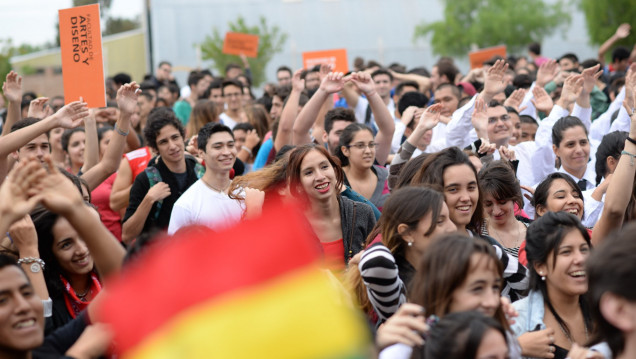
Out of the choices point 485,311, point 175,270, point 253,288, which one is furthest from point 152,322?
point 485,311

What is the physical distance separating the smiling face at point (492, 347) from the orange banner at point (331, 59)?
8.80 metres

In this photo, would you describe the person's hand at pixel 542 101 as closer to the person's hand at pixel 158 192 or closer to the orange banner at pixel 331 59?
the orange banner at pixel 331 59

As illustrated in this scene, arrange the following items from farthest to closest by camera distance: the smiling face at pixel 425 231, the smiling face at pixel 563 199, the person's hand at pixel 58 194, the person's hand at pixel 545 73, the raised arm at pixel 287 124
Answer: the person's hand at pixel 545 73 < the raised arm at pixel 287 124 < the smiling face at pixel 563 199 < the smiling face at pixel 425 231 < the person's hand at pixel 58 194

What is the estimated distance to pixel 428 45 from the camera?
3941cm

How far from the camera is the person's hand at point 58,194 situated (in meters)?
3.27

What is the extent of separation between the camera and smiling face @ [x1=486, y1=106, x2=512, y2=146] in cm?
775

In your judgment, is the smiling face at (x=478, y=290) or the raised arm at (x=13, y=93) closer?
the smiling face at (x=478, y=290)

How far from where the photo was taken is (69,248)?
4.26 metres

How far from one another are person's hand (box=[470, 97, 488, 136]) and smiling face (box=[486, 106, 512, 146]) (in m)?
0.50

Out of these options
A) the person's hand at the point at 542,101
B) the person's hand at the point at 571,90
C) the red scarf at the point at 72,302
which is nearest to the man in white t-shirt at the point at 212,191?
the red scarf at the point at 72,302

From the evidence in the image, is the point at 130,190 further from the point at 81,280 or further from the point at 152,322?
the point at 152,322

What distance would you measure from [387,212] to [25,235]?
1845mm

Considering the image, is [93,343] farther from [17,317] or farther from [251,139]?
[251,139]

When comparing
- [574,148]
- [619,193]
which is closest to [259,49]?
[574,148]
